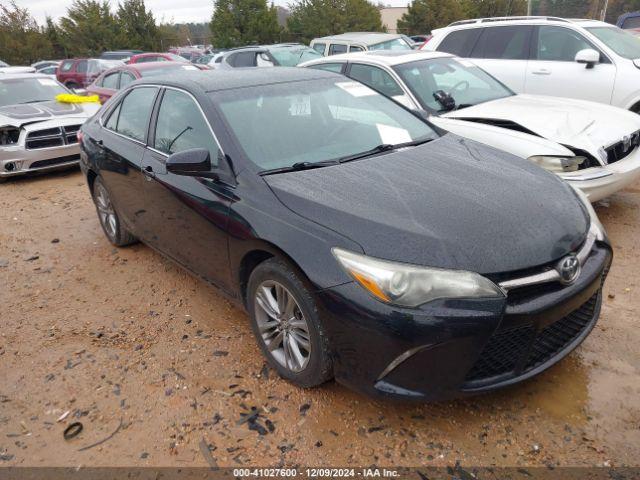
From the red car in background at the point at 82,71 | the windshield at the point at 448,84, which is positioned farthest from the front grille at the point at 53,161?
the red car in background at the point at 82,71

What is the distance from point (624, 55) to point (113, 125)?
6414 mm

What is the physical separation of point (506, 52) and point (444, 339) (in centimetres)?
657

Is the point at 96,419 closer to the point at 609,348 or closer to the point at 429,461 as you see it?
the point at 429,461

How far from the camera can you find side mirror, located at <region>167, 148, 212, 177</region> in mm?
2869

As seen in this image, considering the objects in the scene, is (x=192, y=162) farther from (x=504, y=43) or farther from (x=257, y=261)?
(x=504, y=43)

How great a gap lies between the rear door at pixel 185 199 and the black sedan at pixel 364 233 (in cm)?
1

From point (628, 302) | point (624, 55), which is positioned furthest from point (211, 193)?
point (624, 55)

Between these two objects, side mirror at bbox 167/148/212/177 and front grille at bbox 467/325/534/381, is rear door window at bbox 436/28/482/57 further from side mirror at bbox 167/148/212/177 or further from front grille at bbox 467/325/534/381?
front grille at bbox 467/325/534/381

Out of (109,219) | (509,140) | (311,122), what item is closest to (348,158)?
(311,122)

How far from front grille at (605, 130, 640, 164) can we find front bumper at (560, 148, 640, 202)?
6 cm

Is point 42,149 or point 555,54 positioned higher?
point 555,54

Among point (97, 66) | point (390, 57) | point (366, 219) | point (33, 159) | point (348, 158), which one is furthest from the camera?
point (97, 66)

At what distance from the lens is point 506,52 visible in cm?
741

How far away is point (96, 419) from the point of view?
2676 mm
